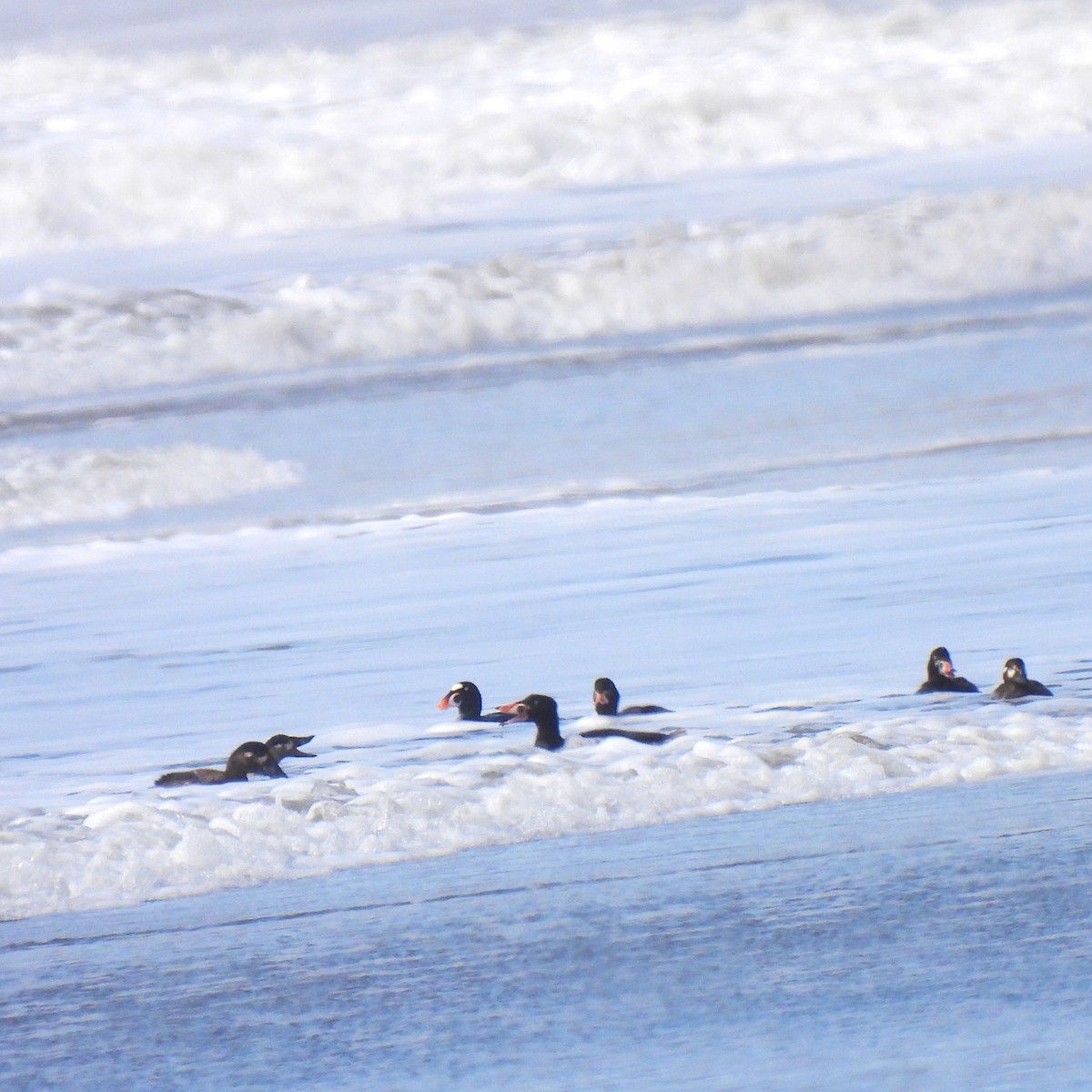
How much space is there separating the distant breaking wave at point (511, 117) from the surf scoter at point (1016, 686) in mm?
17248

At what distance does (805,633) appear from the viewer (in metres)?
8.67

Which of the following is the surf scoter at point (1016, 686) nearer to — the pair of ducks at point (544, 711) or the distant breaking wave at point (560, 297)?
the pair of ducks at point (544, 711)

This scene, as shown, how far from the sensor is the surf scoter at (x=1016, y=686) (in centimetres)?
710

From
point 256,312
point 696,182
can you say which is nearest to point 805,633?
point 256,312

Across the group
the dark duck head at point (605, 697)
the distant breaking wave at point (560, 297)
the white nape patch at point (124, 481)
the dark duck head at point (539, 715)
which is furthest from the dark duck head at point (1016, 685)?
the distant breaking wave at point (560, 297)

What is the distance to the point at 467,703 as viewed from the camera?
7680mm

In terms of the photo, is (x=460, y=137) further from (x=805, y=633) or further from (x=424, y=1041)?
(x=424, y=1041)

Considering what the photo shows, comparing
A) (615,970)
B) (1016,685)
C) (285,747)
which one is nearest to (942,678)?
(1016,685)

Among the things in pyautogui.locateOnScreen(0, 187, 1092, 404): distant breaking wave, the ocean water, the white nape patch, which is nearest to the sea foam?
the ocean water

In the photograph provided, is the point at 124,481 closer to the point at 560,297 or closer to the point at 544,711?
the point at 544,711

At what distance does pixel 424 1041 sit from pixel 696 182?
2226 centimetres

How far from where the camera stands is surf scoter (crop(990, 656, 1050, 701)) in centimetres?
710

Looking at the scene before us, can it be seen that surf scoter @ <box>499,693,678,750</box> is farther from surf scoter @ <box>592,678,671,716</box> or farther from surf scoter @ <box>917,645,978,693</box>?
surf scoter @ <box>917,645,978,693</box>

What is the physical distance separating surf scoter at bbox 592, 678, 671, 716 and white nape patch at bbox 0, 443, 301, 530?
217 inches
